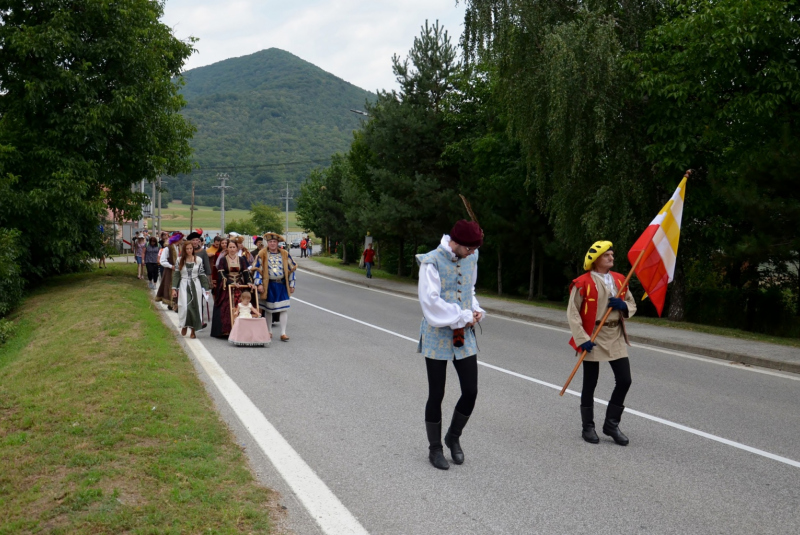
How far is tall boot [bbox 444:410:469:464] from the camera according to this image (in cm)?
572

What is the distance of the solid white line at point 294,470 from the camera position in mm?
4441

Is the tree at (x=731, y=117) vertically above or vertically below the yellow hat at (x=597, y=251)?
above

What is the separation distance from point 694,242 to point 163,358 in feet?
46.4

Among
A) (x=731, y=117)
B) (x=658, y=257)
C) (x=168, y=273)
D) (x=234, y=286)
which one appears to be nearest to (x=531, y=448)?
(x=658, y=257)

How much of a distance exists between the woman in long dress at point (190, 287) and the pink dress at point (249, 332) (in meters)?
0.97

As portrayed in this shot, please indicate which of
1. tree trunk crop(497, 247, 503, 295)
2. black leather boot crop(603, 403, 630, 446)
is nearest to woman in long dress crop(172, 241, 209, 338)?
black leather boot crop(603, 403, 630, 446)

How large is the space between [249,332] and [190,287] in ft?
5.14

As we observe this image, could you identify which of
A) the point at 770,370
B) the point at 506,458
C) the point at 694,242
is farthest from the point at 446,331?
the point at 694,242

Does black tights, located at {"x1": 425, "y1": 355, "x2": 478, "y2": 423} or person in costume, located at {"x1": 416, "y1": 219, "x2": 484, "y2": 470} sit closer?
person in costume, located at {"x1": 416, "y1": 219, "x2": 484, "y2": 470}

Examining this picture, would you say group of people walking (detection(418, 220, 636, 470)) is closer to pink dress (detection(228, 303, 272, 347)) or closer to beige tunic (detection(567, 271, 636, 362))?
beige tunic (detection(567, 271, 636, 362))

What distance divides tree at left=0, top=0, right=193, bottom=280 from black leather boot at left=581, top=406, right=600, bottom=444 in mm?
17826

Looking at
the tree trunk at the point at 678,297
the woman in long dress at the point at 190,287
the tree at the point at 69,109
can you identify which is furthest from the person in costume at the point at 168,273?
the tree trunk at the point at 678,297

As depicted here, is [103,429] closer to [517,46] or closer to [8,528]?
[8,528]

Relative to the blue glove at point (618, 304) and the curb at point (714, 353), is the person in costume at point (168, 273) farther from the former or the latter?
the blue glove at point (618, 304)
